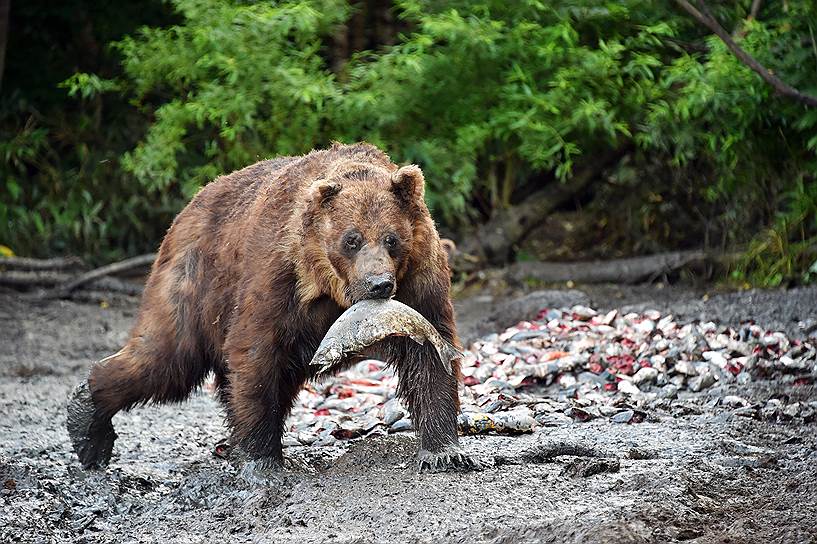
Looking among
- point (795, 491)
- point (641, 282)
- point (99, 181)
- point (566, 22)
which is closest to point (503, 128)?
point (566, 22)

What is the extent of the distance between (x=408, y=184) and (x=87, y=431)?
236 cm

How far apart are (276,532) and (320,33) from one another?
26.0ft

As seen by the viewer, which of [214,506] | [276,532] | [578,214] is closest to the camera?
[276,532]

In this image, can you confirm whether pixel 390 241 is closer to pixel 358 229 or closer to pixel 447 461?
pixel 358 229

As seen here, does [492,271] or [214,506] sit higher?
[214,506]

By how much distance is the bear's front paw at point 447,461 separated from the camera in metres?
5.31

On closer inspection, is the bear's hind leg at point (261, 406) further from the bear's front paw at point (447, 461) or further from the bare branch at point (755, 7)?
the bare branch at point (755, 7)

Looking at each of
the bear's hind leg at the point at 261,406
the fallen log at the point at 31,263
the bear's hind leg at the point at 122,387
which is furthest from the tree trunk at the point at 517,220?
the bear's hind leg at the point at 261,406

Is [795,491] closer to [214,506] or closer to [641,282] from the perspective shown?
[214,506]

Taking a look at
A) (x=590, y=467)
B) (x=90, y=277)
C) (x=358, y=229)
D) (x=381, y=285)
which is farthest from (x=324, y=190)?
(x=90, y=277)

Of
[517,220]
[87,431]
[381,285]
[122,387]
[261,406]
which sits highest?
[381,285]

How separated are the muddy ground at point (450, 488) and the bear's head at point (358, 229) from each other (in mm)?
894

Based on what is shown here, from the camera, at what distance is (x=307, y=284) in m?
5.33

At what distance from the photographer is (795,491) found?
16.7ft
